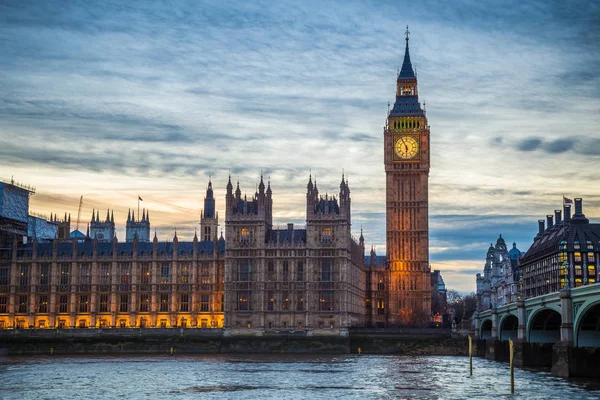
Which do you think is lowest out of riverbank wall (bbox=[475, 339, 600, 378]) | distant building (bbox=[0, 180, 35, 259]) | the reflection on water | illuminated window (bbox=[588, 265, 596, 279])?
the reflection on water

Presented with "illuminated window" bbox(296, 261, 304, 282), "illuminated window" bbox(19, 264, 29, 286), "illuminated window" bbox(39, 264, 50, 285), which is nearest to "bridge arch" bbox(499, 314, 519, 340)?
"illuminated window" bbox(296, 261, 304, 282)

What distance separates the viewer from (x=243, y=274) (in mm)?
167375

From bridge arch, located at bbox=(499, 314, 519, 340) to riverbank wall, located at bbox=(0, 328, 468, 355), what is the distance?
998 centimetres

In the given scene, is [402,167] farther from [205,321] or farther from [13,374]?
[13,374]

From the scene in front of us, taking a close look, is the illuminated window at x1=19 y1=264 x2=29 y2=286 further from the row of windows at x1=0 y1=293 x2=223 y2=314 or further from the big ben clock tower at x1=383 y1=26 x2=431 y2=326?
the big ben clock tower at x1=383 y1=26 x2=431 y2=326

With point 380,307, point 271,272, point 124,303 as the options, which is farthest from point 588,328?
point 124,303

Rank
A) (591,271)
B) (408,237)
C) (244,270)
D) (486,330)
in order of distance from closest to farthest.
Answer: (486,330), (244,270), (408,237), (591,271)

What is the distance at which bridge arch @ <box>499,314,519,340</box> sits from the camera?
443 ft

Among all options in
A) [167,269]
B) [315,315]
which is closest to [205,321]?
[167,269]

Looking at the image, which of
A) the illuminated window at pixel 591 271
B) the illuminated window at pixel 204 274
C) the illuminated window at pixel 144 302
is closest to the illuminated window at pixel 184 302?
the illuminated window at pixel 204 274

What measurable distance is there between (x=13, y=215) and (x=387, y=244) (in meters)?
78.1

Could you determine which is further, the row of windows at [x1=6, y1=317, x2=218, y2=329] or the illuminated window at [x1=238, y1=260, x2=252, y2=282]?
the row of windows at [x1=6, y1=317, x2=218, y2=329]

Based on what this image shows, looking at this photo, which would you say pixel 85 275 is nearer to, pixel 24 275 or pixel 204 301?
pixel 24 275

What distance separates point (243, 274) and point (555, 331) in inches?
2582
